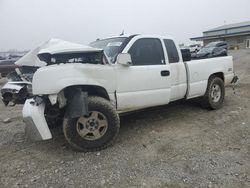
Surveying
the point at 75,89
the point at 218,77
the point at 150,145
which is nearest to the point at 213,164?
the point at 150,145

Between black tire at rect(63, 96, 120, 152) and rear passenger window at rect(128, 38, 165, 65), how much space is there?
1075 mm

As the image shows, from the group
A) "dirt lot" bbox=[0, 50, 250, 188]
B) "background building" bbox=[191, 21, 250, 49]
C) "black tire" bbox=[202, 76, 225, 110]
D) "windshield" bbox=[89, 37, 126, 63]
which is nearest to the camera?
→ "dirt lot" bbox=[0, 50, 250, 188]

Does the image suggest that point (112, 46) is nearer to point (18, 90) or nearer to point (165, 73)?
point (165, 73)

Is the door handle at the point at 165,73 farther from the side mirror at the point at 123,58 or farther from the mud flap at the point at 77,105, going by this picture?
the mud flap at the point at 77,105

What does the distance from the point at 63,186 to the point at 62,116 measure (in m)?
1.42

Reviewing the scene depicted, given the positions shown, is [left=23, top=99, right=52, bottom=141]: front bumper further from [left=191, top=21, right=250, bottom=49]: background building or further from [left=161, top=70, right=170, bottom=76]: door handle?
[left=191, top=21, right=250, bottom=49]: background building

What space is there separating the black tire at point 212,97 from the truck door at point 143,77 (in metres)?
1.59

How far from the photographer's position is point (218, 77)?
646 centimetres

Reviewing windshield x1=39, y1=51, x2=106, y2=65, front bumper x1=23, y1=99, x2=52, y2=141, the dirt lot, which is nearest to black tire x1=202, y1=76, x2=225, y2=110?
the dirt lot

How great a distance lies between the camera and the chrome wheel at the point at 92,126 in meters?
4.02

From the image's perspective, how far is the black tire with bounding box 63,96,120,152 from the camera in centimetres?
393

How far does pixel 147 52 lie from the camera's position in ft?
16.0

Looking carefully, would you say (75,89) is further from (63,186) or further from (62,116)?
(63,186)

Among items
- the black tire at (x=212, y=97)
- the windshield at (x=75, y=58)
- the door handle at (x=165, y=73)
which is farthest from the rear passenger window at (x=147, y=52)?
the black tire at (x=212, y=97)
